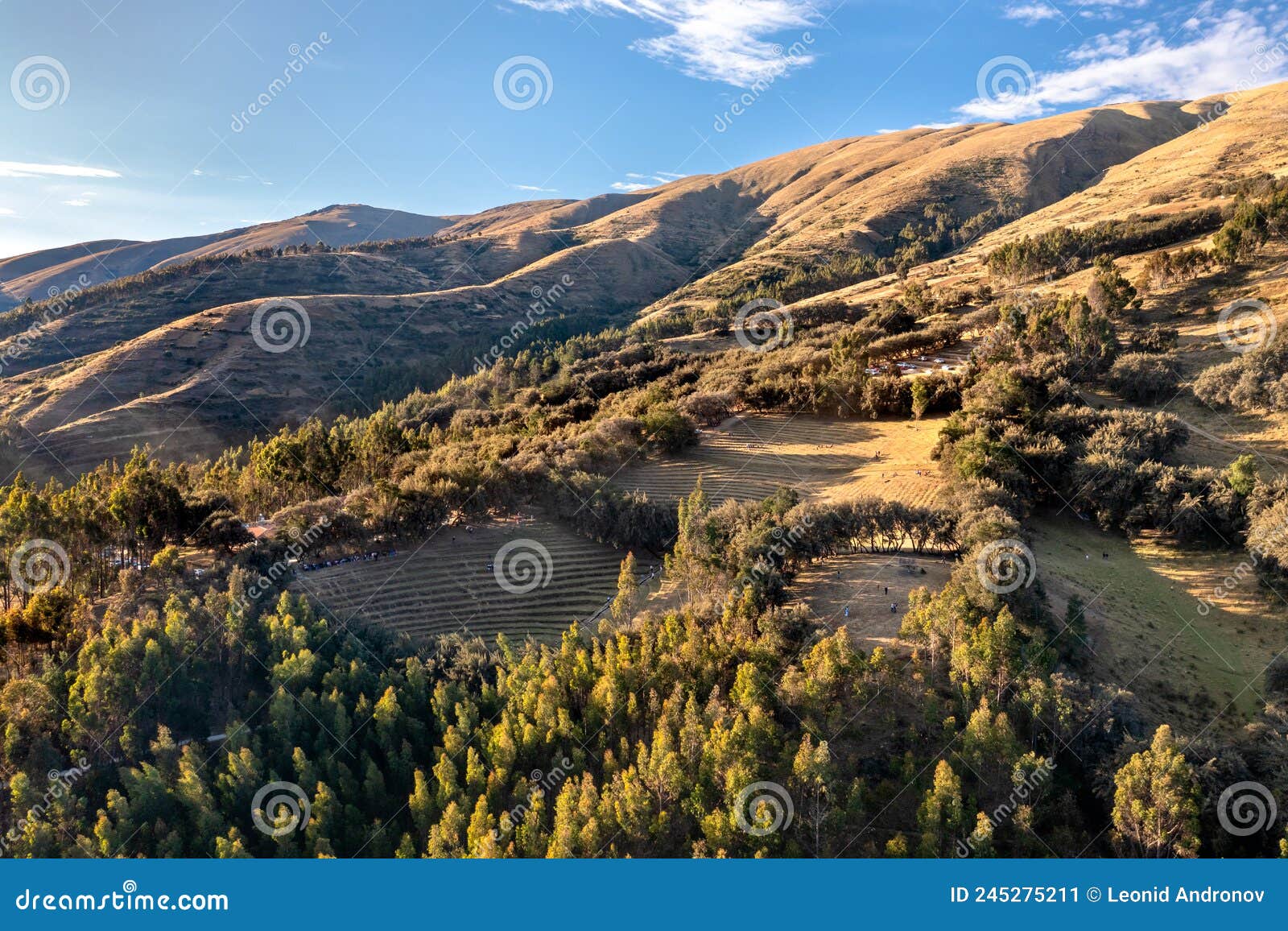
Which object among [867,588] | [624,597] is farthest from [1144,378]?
[624,597]

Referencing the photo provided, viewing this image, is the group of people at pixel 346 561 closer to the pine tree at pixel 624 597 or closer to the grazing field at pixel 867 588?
the pine tree at pixel 624 597

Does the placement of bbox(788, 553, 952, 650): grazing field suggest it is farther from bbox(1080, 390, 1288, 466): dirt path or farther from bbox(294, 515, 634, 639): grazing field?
bbox(1080, 390, 1288, 466): dirt path

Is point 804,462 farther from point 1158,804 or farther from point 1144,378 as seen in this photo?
point 1158,804

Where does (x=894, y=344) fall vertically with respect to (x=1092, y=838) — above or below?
above

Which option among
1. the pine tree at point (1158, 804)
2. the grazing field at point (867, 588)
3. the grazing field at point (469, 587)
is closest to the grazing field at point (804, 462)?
the grazing field at point (867, 588)

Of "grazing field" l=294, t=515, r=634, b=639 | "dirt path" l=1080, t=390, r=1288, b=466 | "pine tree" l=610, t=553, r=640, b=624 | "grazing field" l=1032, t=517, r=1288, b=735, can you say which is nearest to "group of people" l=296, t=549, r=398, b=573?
"grazing field" l=294, t=515, r=634, b=639

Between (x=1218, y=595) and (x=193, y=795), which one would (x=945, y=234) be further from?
(x=193, y=795)

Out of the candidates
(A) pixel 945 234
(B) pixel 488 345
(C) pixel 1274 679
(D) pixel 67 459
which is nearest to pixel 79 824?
(C) pixel 1274 679
